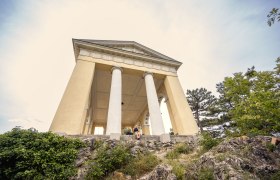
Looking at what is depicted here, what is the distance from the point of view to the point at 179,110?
1426 centimetres

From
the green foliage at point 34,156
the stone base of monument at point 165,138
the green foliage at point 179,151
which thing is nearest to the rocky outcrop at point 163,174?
the green foliage at point 179,151

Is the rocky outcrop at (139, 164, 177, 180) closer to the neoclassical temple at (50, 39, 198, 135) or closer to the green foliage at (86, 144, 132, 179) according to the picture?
the green foliage at (86, 144, 132, 179)

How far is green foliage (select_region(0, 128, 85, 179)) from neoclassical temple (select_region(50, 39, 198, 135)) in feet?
8.69

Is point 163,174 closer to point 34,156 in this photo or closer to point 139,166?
point 139,166

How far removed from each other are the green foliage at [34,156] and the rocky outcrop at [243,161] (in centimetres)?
527

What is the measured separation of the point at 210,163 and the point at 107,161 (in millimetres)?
4143

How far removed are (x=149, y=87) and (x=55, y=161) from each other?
9.76 meters

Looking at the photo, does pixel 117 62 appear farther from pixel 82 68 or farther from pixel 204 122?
pixel 204 122

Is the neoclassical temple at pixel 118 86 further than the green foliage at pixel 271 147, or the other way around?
the neoclassical temple at pixel 118 86

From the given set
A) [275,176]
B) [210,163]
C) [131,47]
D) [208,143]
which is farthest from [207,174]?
[131,47]

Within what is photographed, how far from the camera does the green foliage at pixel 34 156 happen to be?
6060mm

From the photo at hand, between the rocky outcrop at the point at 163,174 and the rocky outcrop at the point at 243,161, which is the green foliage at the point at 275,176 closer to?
the rocky outcrop at the point at 243,161

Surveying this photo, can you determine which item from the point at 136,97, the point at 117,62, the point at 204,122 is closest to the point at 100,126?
the point at 136,97

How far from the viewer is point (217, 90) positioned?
97.2ft
